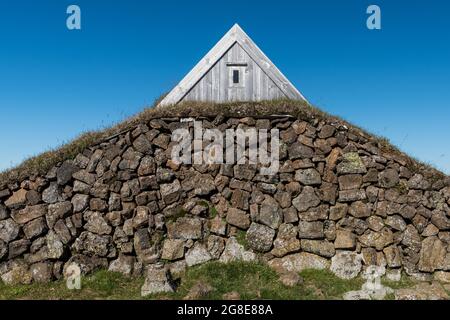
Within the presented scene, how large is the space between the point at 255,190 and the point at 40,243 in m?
6.07

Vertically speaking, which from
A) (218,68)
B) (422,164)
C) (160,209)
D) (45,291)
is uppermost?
(218,68)

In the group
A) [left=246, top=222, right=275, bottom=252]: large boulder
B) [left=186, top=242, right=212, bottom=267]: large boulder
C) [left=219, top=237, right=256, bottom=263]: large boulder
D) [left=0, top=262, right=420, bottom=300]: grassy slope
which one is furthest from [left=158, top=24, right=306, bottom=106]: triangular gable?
[left=0, top=262, right=420, bottom=300]: grassy slope

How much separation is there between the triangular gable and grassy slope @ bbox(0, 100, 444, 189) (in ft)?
6.49

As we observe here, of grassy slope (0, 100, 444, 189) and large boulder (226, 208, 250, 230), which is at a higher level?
grassy slope (0, 100, 444, 189)

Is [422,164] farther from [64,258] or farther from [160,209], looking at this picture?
[64,258]

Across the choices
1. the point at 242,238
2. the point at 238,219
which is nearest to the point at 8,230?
the point at 238,219

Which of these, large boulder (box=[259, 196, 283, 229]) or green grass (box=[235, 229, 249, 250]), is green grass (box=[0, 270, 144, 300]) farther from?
large boulder (box=[259, 196, 283, 229])

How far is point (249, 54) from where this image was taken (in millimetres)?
14750

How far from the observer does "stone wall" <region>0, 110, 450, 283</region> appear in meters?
11.3

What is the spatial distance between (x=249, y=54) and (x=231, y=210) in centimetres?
590

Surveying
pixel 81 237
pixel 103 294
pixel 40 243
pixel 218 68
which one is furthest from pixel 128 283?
pixel 218 68

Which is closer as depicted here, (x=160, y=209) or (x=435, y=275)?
(x=435, y=275)
